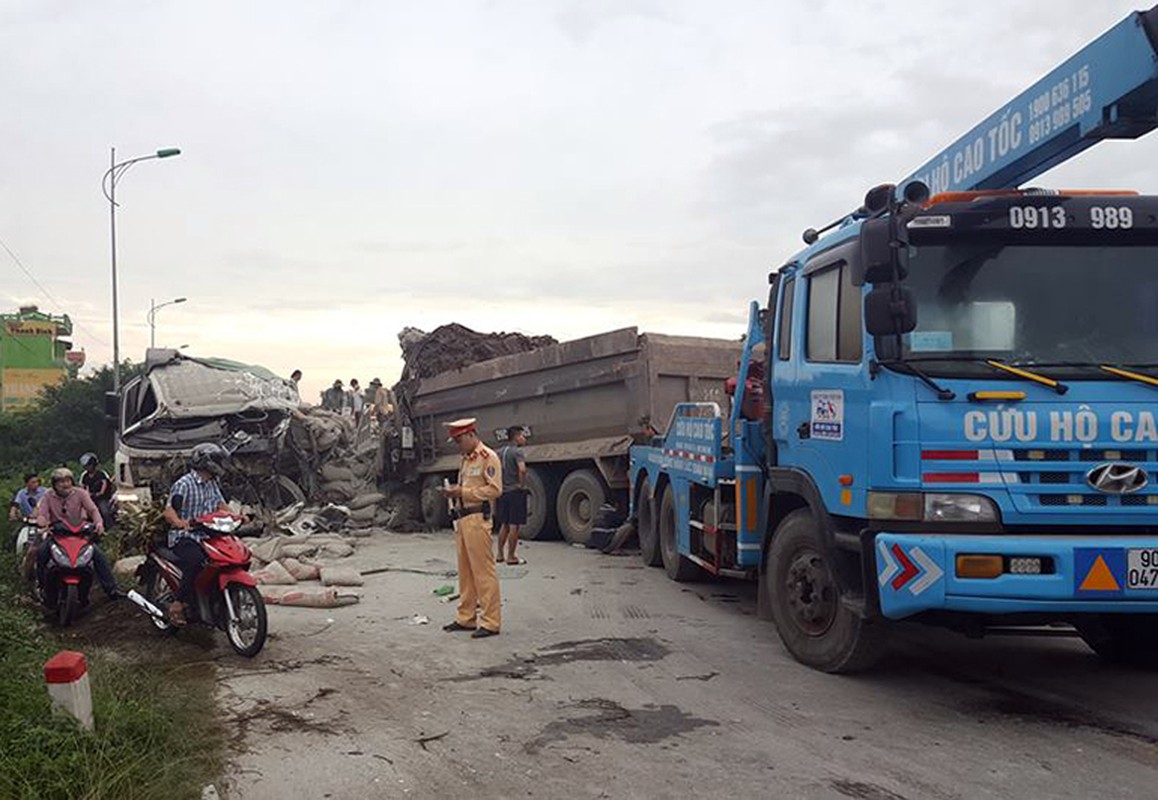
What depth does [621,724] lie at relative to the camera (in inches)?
211

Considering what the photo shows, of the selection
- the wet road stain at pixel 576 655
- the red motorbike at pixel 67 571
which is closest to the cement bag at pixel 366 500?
the red motorbike at pixel 67 571

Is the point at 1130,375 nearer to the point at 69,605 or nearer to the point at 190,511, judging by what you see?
the point at 190,511

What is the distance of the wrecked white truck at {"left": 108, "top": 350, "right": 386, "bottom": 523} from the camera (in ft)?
50.0

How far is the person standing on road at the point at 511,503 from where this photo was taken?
38.5 feet

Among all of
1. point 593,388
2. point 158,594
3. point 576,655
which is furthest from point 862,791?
point 593,388

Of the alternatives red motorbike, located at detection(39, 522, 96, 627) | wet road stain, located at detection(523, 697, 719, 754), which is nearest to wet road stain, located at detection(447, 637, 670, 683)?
wet road stain, located at detection(523, 697, 719, 754)

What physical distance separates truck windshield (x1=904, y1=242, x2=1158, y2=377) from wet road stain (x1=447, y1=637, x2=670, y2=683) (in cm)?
288

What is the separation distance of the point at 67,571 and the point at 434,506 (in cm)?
858

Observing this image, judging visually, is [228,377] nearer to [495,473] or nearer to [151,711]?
[495,473]

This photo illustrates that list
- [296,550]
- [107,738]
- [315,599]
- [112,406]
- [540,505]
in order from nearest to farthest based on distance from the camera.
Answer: [107,738] < [315,599] < [296,550] < [540,505] < [112,406]

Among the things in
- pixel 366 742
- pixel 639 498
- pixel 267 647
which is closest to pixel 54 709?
pixel 366 742

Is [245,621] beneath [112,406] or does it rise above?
beneath

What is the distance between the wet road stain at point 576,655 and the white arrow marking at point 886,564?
6.70 ft

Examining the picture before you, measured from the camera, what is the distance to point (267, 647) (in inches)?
284
